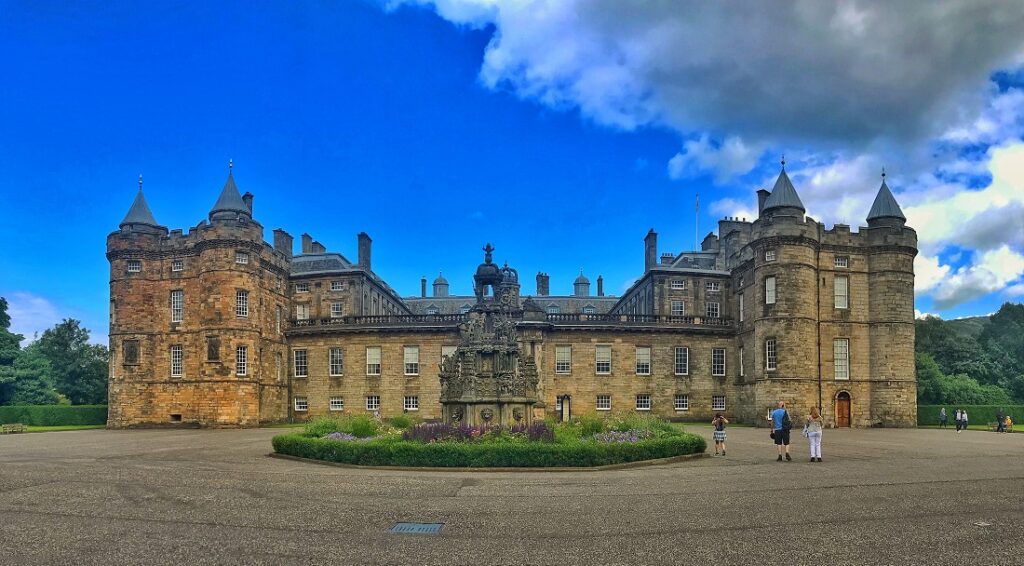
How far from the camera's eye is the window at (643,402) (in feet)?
162

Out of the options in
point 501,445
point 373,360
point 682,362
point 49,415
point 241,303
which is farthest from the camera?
point 373,360

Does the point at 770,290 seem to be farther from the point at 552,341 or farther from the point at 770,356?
the point at 552,341

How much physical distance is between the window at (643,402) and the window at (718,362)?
4.86 metres

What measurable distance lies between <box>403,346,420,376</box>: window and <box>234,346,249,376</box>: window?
10156mm

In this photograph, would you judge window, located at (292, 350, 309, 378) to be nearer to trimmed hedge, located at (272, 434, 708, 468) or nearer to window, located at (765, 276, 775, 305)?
window, located at (765, 276, 775, 305)

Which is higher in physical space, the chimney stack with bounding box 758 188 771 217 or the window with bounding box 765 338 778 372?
the chimney stack with bounding box 758 188 771 217

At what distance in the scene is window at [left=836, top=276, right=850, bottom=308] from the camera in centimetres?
4575

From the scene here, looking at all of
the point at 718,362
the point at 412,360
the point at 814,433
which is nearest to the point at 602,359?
the point at 718,362

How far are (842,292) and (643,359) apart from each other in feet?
43.0

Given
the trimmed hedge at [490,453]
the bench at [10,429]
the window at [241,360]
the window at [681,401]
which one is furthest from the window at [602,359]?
the bench at [10,429]

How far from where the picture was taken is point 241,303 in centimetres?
4622

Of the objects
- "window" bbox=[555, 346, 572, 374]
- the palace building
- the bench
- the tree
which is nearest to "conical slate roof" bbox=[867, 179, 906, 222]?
the palace building

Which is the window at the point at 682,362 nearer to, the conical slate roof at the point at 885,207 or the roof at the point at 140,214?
the conical slate roof at the point at 885,207

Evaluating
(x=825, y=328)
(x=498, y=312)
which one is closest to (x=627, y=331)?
(x=825, y=328)
